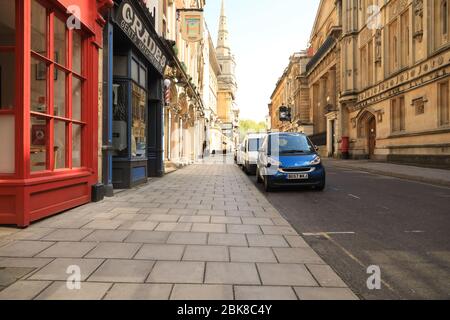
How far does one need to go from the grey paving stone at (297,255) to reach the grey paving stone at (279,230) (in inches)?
32.1

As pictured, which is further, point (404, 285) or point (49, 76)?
point (49, 76)

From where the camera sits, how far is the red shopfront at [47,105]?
5.20m

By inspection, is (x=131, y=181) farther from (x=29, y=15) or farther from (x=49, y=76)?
(x=29, y=15)

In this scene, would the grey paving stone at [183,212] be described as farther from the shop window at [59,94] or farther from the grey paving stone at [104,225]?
the shop window at [59,94]

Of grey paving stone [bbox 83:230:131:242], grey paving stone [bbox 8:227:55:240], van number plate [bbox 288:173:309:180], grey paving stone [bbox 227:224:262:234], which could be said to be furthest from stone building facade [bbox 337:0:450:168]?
grey paving stone [bbox 8:227:55:240]


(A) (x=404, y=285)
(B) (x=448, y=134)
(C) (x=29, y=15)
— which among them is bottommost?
(A) (x=404, y=285)

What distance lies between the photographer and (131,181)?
33.1 feet

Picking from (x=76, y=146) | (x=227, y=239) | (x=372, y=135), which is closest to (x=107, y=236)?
(x=227, y=239)

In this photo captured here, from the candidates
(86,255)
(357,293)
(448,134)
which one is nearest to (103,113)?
(86,255)

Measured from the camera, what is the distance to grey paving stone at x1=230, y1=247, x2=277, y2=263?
3907 millimetres

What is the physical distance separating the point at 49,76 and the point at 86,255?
3.47 meters

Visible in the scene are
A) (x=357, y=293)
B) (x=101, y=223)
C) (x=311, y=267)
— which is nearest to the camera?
(x=357, y=293)

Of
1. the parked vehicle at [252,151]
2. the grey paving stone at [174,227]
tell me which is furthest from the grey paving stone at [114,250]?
the parked vehicle at [252,151]

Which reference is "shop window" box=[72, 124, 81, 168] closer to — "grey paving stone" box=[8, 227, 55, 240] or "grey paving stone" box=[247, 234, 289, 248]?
"grey paving stone" box=[8, 227, 55, 240]
